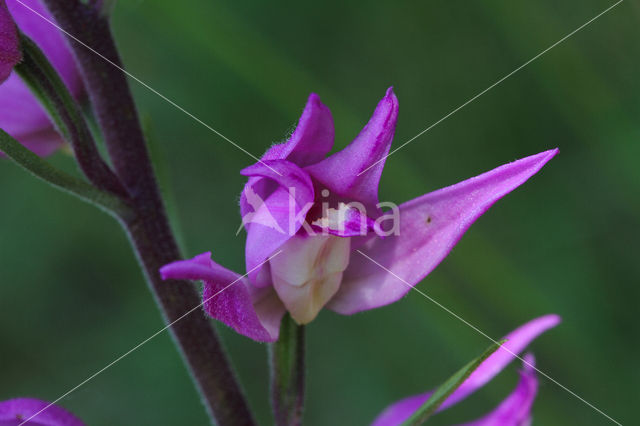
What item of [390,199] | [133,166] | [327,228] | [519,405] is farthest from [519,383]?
[390,199]

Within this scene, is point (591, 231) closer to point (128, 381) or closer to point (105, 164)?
point (128, 381)

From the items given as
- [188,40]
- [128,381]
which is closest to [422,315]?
[128,381]

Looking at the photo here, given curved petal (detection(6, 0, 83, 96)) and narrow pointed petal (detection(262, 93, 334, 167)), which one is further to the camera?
curved petal (detection(6, 0, 83, 96))

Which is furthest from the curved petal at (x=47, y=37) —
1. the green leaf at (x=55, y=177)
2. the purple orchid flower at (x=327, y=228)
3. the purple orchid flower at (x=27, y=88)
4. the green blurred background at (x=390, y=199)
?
the green blurred background at (x=390, y=199)

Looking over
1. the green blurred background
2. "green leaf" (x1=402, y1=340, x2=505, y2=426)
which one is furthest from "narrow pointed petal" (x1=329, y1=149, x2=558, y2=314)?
the green blurred background

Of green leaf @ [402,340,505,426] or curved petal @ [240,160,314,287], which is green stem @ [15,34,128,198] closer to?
curved petal @ [240,160,314,287]

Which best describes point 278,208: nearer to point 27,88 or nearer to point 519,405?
point 27,88
